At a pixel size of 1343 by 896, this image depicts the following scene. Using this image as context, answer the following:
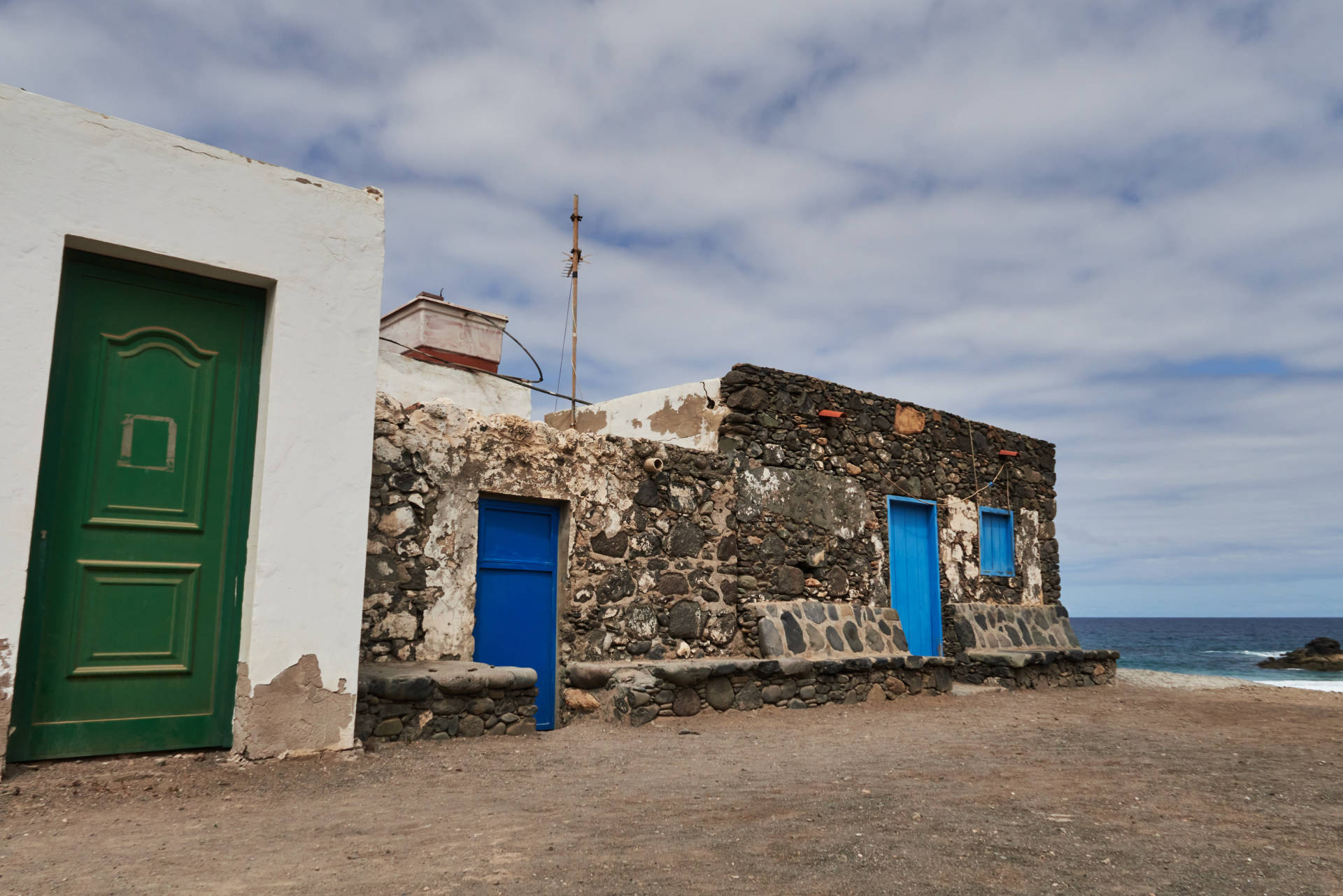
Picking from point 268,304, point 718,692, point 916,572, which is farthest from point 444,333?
point 916,572

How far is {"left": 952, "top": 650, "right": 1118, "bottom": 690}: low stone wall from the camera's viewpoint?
11430 mm

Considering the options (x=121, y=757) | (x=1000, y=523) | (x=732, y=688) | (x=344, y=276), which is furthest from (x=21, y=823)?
(x=1000, y=523)

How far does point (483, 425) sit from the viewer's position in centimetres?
722

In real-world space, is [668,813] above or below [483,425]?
below

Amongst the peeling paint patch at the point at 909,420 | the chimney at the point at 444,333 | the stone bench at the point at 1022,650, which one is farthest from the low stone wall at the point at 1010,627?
the chimney at the point at 444,333

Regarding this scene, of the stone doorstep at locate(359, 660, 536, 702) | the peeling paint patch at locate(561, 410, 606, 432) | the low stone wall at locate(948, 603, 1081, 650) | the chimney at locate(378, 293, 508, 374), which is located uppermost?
the chimney at locate(378, 293, 508, 374)

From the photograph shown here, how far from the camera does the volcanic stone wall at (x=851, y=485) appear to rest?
935cm

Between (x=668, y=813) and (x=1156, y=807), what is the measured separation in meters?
2.34

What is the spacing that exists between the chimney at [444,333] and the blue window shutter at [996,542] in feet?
22.6

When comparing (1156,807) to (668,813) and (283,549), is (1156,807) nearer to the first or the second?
(668,813)

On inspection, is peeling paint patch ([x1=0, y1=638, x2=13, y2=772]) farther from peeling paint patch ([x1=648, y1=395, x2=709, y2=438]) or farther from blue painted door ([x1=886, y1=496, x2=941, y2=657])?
blue painted door ([x1=886, y1=496, x2=941, y2=657])

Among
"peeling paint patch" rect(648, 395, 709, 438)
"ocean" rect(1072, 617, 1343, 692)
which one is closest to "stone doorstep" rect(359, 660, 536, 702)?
"peeling paint patch" rect(648, 395, 709, 438)

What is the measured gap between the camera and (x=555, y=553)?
7.75 meters

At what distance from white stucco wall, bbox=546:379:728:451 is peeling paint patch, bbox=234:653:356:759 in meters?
4.63
